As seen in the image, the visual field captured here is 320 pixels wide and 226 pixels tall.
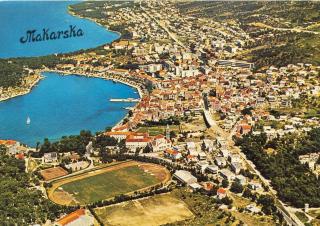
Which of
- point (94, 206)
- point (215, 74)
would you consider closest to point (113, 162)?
point (94, 206)

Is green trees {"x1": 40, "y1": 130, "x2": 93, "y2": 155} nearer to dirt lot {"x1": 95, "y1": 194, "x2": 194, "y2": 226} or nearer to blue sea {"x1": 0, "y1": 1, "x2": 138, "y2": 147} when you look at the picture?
blue sea {"x1": 0, "y1": 1, "x2": 138, "y2": 147}

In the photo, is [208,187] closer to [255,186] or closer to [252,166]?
[255,186]

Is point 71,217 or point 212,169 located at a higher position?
point 71,217

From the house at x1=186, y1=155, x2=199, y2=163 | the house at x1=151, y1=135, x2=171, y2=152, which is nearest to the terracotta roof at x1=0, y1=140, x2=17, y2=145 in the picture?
the house at x1=151, y1=135, x2=171, y2=152

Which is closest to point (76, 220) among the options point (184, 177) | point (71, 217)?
point (71, 217)

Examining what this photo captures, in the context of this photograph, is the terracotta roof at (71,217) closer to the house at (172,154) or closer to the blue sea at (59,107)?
the house at (172,154)

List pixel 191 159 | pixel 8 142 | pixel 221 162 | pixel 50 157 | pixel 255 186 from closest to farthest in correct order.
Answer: pixel 255 186, pixel 221 162, pixel 191 159, pixel 50 157, pixel 8 142
